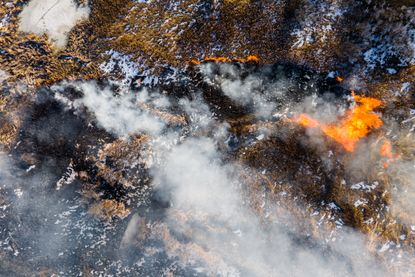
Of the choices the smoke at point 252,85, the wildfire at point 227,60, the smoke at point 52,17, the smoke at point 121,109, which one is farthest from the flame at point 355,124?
the smoke at point 52,17

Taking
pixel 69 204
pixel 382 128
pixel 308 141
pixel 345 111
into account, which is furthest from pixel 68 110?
pixel 382 128

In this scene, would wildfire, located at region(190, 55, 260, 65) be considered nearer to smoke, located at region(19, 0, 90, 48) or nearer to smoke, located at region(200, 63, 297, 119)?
smoke, located at region(200, 63, 297, 119)

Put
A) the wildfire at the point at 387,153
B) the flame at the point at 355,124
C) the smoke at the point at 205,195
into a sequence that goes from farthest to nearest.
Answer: the smoke at the point at 205,195 → the flame at the point at 355,124 → the wildfire at the point at 387,153

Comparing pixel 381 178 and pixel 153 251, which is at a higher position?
pixel 381 178

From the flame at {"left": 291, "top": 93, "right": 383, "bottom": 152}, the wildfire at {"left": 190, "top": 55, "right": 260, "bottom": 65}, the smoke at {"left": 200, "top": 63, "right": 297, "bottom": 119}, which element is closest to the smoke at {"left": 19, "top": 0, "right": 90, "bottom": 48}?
the wildfire at {"left": 190, "top": 55, "right": 260, "bottom": 65}

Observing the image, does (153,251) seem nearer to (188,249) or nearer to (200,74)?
(188,249)

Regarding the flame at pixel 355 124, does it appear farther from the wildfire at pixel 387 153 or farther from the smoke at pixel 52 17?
the smoke at pixel 52 17
